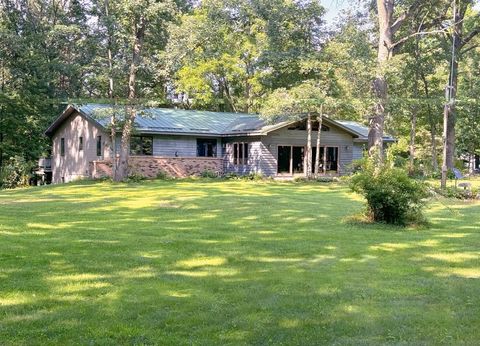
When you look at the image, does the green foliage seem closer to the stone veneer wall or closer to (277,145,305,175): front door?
the stone veneer wall

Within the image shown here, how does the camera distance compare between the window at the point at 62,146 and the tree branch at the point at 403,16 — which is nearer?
the tree branch at the point at 403,16

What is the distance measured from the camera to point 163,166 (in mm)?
28438

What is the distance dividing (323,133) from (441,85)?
47.1ft

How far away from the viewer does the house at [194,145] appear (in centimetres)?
2820

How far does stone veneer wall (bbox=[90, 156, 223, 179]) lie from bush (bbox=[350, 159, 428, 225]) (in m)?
18.1

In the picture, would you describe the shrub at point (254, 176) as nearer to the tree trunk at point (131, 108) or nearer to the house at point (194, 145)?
the house at point (194, 145)

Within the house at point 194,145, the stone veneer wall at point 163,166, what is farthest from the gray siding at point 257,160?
the stone veneer wall at point 163,166

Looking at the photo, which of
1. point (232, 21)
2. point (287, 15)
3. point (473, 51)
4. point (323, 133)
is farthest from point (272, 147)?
point (473, 51)

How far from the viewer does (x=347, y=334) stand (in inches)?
179

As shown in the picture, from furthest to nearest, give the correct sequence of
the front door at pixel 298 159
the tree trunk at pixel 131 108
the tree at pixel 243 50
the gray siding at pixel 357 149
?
the gray siding at pixel 357 149
the tree at pixel 243 50
the front door at pixel 298 159
the tree trunk at pixel 131 108

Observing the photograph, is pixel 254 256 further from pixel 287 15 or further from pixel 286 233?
pixel 287 15

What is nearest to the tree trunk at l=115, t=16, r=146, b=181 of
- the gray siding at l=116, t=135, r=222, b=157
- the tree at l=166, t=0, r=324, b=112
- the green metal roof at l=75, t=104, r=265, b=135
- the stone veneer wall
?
the green metal roof at l=75, t=104, r=265, b=135

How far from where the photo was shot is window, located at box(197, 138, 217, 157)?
30891 millimetres

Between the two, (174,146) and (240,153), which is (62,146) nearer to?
(174,146)
